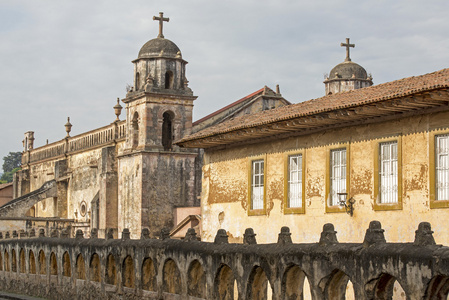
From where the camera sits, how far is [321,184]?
21172mm

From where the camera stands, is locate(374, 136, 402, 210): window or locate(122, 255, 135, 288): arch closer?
locate(374, 136, 402, 210): window

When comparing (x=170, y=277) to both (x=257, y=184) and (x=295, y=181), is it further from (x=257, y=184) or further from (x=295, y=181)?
(x=257, y=184)

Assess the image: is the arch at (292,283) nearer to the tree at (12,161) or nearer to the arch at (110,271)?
the arch at (110,271)

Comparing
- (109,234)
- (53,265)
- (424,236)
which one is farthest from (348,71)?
(424,236)

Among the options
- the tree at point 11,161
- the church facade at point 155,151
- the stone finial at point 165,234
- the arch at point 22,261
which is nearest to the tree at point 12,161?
the tree at point 11,161

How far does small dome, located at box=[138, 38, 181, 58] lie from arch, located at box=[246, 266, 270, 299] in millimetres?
24465

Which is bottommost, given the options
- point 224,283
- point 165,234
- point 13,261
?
point 13,261

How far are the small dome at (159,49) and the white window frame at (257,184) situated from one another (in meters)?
17.6

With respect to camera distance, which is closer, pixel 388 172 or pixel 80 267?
pixel 388 172

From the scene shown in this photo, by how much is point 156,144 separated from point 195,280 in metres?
20.9

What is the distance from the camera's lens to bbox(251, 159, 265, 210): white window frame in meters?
23.3

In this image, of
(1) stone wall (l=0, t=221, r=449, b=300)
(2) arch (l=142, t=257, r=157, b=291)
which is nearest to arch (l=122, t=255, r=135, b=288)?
(1) stone wall (l=0, t=221, r=449, b=300)

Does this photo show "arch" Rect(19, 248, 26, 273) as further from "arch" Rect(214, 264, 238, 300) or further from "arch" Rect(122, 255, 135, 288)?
"arch" Rect(214, 264, 238, 300)

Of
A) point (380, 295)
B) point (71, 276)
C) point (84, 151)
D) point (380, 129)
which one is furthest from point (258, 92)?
point (380, 295)
